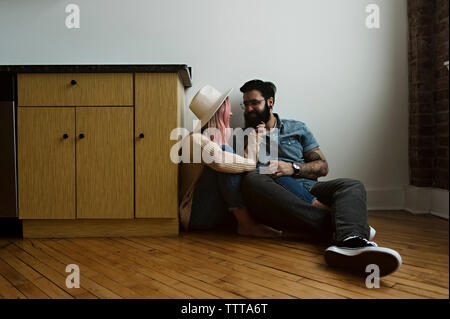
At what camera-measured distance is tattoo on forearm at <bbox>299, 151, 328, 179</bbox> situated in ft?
6.26

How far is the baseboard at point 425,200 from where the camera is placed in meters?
2.24

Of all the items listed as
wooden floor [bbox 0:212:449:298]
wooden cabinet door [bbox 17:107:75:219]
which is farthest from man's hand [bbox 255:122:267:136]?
wooden cabinet door [bbox 17:107:75:219]

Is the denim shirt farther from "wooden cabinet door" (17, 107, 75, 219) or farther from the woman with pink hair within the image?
"wooden cabinet door" (17, 107, 75, 219)

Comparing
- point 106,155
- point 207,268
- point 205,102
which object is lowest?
point 207,268

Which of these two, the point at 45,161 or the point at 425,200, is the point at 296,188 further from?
the point at 45,161

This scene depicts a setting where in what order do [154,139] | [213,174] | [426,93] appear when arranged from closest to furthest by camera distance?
[154,139] → [213,174] → [426,93]

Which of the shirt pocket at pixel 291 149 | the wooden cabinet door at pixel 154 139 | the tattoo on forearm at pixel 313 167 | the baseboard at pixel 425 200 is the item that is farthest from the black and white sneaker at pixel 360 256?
the baseboard at pixel 425 200

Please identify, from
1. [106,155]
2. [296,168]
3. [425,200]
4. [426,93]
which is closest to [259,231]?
[296,168]

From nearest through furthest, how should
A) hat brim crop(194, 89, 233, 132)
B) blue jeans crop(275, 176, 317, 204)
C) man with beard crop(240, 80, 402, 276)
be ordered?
1. man with beard crop(240, 80, 402, 276)
2. blue jeans crop(275, 176, 317, 204)
3. hat brim crop(194, 89, 233, 132)

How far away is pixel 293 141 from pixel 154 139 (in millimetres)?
810

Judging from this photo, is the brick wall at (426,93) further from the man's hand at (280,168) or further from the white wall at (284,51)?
the man's hand at (280,168)

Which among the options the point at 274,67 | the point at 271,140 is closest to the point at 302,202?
the point at 271,140

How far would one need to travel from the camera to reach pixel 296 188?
1.72m

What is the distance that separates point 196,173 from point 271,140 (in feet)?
1.62
